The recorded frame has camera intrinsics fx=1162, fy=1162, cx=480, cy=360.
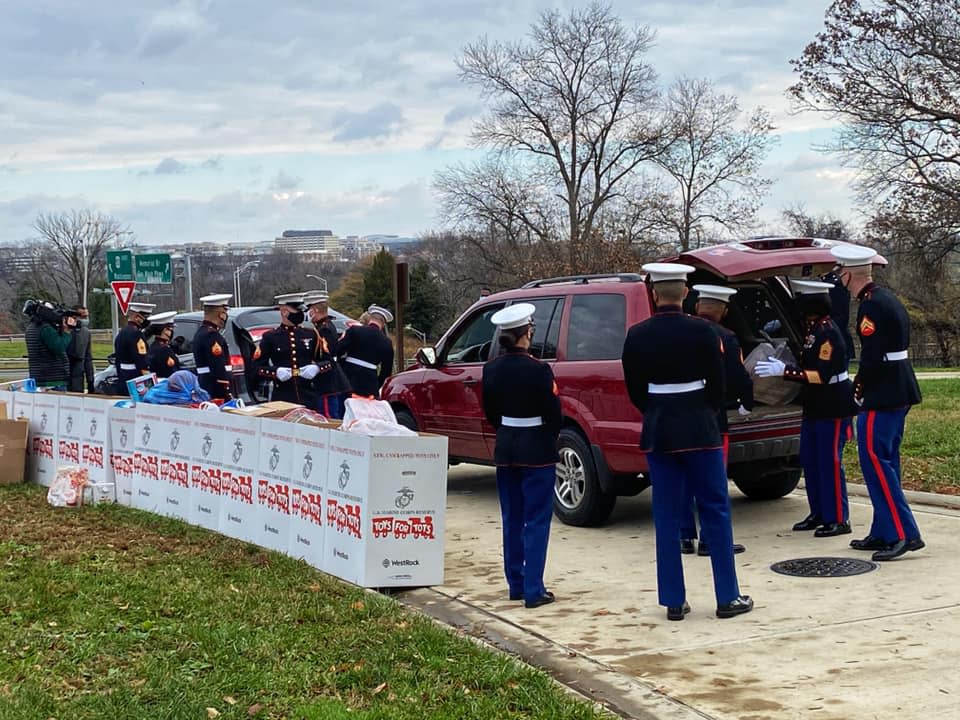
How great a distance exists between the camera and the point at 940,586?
6879 millimetres

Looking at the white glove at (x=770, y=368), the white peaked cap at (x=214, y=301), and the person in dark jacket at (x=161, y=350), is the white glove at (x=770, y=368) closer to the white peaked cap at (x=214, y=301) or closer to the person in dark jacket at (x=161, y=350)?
the white peaked cap at (x=214, y=301)

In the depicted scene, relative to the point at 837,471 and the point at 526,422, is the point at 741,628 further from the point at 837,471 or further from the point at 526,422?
the point at 837,471

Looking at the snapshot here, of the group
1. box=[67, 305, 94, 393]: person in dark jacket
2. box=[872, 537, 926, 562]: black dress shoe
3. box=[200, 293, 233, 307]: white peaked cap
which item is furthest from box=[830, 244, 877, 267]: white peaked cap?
box=[67, 305, 94, 393]: person in dark jacket

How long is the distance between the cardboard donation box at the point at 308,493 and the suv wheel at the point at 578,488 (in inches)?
84.2

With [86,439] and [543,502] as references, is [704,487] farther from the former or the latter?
[86,439]

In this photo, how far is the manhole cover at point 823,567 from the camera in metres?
7.39

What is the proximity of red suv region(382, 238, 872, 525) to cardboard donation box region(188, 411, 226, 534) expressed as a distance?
7.44 feet

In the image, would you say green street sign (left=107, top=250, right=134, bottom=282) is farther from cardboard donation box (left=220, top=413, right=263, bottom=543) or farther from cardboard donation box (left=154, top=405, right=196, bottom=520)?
cardboard donation box (left=220, top=413, right=263, bottom=543)

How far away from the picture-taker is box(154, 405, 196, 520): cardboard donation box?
9695 mm

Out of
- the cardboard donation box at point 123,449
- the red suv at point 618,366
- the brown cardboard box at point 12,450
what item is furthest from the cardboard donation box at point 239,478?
the brown cardboard box at point 12,450

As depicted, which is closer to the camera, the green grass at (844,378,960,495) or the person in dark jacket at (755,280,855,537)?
the person in dark jacket at (755,280,855,537)

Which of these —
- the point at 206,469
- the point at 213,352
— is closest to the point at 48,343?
the point at 213,352

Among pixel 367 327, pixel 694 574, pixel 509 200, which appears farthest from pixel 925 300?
pixel 694 574

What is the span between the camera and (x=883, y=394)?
7.54m
